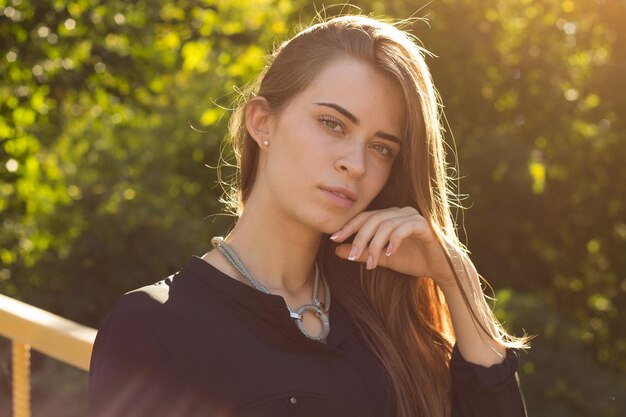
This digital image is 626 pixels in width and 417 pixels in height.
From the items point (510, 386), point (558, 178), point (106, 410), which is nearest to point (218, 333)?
point (106, 410)

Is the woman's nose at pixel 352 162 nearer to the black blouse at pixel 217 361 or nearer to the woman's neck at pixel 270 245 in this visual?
the woman's neck at pixel 270 245

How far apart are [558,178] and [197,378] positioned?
465 cm

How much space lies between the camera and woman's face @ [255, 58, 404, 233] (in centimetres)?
219

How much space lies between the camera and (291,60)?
2.33m

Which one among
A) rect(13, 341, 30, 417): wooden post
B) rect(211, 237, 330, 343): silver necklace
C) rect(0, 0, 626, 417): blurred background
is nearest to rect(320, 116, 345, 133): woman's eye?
rect(211, 237, 330, 343): silver necklace

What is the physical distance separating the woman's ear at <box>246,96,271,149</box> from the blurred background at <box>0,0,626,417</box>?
284 cm

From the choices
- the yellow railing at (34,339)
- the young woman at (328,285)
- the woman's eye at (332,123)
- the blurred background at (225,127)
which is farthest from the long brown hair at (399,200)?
the blurred background at (225,127)

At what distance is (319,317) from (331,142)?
457 millimetres

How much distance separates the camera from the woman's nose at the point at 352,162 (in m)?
2.20

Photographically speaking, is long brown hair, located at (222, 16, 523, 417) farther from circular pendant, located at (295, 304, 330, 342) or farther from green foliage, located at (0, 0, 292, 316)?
green foliage, located at (0, 0, 292, 316)

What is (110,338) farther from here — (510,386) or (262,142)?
(510,386)

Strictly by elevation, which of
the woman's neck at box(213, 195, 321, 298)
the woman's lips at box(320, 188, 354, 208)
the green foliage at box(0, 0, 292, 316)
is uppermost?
the woman's lips at box(320, 188, 354, 208)

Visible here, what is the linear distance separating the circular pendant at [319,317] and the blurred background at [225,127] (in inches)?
111

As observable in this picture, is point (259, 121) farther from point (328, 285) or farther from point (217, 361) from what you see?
point (217, 361)
